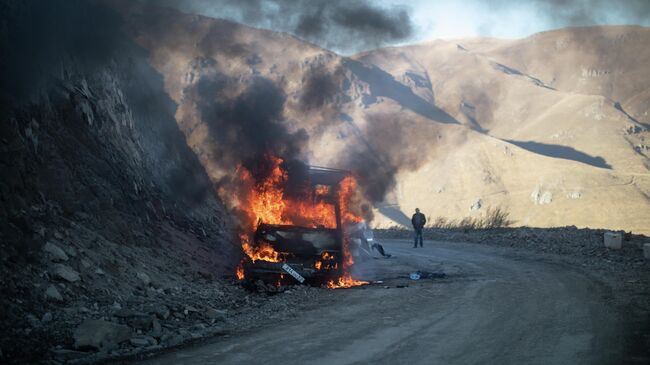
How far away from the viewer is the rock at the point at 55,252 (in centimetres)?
965

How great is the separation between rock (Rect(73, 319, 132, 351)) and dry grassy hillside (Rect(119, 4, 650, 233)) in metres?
13.5

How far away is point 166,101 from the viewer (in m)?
26.4

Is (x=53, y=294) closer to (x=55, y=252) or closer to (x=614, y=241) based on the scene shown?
(x=55, y=252)

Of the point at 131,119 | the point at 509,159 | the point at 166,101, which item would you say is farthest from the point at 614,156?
the point at 131,119

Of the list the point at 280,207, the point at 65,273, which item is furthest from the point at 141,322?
the point at 280,207

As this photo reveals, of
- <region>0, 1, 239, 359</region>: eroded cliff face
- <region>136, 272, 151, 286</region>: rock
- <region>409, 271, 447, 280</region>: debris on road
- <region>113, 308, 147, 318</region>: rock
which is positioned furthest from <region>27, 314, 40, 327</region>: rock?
<region>409, 271, 447, 280</region>: debris on road

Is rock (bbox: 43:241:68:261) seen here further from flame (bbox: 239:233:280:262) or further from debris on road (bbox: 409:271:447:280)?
debris on road (bbox: 409:271:447:280)

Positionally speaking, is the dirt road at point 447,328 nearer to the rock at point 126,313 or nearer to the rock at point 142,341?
the rock at point 142,341

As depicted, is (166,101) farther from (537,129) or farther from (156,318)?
(537,129)

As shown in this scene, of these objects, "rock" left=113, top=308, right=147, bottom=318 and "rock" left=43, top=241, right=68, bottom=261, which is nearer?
"rock" left=113, top=308, right=147, bottom=318

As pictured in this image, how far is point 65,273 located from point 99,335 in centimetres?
244

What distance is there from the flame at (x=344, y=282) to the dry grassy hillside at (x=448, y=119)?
8.49 metres

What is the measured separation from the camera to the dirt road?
6910mm

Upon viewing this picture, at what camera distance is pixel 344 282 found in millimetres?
13992
